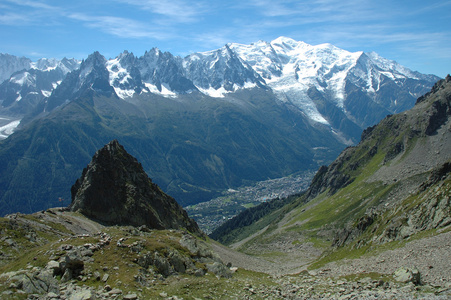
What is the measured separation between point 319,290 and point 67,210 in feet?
268

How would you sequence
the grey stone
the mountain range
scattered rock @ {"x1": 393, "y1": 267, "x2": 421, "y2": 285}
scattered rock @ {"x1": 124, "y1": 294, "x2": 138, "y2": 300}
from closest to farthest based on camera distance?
1. scattered rock @ {"x1": 124, "y1": 294, "x2": 138, "y2": 300}
2. the mountain range
3. scattered rock @ {"x1": 393, "y1": 267, "x2": 421, "y2": 285}
4. the grey stone

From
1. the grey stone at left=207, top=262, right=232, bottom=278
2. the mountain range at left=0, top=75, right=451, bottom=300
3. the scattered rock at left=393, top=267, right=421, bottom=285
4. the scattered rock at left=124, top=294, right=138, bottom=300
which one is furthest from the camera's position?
the grey stone at left=207, top=262, right=232, bottom=278

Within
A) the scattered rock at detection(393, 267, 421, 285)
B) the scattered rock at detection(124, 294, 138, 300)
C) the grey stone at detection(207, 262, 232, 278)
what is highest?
the scattered rock at detection(393, 267, 421, 285)

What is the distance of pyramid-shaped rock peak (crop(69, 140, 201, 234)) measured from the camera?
99750 millimetres

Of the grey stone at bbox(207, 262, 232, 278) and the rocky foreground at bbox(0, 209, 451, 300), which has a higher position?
the rocky foreground at bbox(0, 209, 451, 300)

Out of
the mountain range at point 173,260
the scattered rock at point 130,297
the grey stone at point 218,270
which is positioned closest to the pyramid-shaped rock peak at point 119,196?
the mountain range at point 173,260

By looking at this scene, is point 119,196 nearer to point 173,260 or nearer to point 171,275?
point 173,260

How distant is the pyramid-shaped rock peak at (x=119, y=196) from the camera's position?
99.8m

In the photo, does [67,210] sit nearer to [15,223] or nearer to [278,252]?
[15,223]

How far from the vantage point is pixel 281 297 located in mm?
37406

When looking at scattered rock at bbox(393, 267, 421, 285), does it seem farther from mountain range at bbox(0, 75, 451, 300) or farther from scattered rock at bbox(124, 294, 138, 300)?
scattered rock at bbox(124, 294, 138, 300)

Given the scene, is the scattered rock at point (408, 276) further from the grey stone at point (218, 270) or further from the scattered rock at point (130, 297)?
the scattered rock at point (130, 297)

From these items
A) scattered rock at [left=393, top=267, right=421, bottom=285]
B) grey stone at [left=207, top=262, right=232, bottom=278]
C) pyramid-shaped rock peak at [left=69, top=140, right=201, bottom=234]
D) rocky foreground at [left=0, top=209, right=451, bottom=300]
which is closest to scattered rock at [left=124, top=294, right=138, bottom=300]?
rocky foreground at [left=0, top=209, right=451, bottom=300]

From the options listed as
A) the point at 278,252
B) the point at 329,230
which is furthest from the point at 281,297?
the point at 329,230
